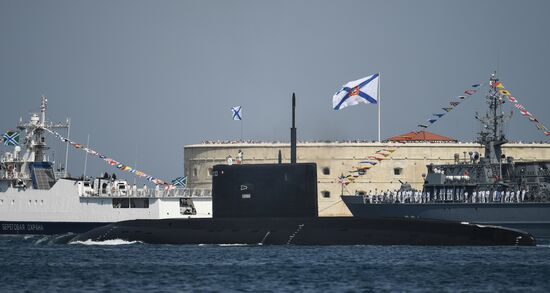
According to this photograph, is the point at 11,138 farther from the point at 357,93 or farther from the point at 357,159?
the point at 357,159

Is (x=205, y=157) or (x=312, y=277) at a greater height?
(x=205, y=157)

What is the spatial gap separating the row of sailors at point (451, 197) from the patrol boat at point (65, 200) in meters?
11.4

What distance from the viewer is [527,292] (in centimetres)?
2605

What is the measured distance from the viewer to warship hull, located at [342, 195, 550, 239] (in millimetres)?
56188

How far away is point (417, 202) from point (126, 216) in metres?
16.2

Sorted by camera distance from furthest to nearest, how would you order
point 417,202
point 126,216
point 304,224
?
point 417,202, point 126,216, point 304,224

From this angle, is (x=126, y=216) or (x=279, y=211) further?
(x=126, y=216)

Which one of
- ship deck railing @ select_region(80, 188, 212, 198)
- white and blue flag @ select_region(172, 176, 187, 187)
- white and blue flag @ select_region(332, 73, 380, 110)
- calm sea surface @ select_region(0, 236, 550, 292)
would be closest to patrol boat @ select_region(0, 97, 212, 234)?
ship deck railing @ select_region(80, 188, 212, 198)

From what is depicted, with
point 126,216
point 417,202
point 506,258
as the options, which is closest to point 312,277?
point 506,258

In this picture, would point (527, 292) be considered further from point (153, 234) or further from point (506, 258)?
point (153, 234)

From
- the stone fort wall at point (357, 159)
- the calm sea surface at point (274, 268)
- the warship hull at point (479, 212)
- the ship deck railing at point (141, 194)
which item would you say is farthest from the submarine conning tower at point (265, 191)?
the stone fort wall at point (357, 159)

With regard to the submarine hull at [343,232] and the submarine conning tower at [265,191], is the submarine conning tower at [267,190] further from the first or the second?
the submarine hull at [343,232]

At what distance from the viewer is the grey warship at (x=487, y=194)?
56.8 m

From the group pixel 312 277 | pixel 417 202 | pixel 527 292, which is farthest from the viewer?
pixel 417 202
